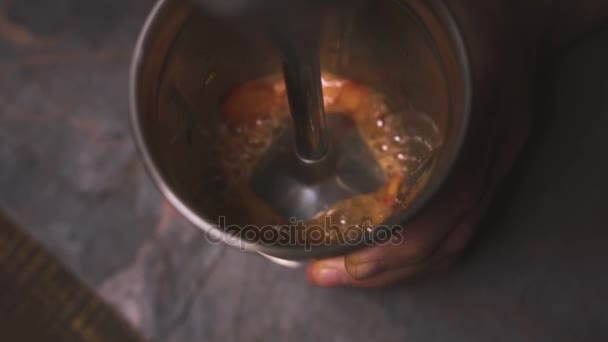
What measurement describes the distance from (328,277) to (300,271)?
75 mm

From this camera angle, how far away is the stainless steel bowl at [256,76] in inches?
11.9

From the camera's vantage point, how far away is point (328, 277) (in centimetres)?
52

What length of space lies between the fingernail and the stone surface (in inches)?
2.0

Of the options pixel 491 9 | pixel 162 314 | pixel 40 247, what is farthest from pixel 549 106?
pixel 40 247

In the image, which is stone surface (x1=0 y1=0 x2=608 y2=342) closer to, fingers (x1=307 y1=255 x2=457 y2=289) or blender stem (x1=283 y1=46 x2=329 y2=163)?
fingers (x1=307 y1=255 x2=457 y2=289)

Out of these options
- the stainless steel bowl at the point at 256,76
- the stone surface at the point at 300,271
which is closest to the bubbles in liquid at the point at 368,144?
the stainless steel bowl at the point at 256,76

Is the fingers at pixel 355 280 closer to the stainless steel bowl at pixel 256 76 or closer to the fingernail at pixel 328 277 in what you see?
the fingernail at pixel 328 277

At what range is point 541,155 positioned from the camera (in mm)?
585

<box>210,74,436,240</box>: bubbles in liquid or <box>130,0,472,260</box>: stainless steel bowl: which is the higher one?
<box>130,0,472,260</box>: stainless steel bowl

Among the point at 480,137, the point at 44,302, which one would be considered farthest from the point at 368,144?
the point at 44,302

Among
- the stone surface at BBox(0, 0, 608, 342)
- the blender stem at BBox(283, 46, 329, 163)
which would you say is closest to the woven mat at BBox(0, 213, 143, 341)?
the stone surface at BBox(0, 0, 608, 342)

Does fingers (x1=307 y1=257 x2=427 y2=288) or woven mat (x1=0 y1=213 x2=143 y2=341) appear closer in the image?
fingers (x1=307 y1=257 x2=427 y2=288)

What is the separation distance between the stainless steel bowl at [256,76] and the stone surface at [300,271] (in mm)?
207

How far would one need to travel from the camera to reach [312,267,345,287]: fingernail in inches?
20.1
